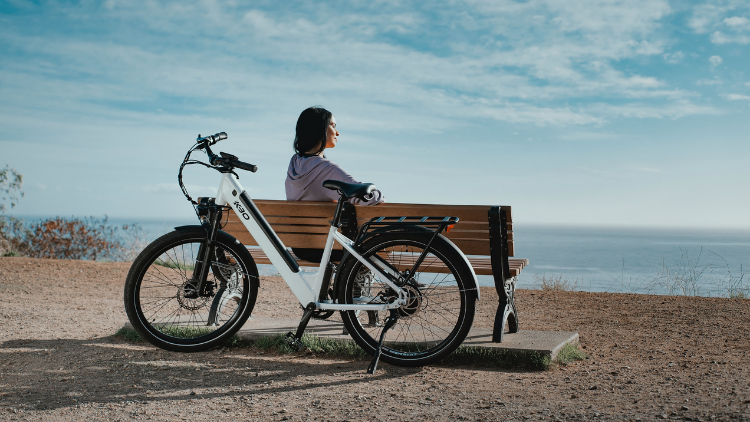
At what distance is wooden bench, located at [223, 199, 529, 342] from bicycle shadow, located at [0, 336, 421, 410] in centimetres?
87

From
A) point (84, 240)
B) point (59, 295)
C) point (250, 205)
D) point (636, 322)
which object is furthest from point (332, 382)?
point (84, 240)

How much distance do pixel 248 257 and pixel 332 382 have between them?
3.65 ft

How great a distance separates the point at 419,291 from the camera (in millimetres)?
3855

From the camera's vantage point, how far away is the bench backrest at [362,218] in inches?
171

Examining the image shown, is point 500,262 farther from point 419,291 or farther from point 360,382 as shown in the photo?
point 360,382

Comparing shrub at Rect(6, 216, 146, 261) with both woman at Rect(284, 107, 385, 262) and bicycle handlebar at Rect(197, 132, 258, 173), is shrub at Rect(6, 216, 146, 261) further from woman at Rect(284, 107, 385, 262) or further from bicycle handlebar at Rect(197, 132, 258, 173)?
bicycle handlebar at Rect(197, 132, 258, 173)

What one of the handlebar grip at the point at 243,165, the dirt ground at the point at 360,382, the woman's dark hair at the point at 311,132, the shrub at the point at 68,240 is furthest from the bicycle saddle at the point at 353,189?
the shrub at the point at 68,240

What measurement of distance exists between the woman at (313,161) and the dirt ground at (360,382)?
121cm

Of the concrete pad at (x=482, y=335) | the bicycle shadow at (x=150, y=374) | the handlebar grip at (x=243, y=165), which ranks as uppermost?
the handlebar grip at (x=243, y=165)

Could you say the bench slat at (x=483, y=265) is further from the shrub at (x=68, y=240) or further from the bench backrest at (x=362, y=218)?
the shrub at (x=68, y=240)

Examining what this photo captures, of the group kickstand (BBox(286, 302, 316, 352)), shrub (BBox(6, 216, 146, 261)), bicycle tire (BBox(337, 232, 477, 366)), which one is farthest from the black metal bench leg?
shrub (BBox(6, 216, 146, 261))

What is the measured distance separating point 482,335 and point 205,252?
6.84ft

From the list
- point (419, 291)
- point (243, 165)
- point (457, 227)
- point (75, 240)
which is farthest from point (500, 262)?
point (75, 240)

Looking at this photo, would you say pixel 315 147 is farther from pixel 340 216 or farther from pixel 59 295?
pixel 59 295
